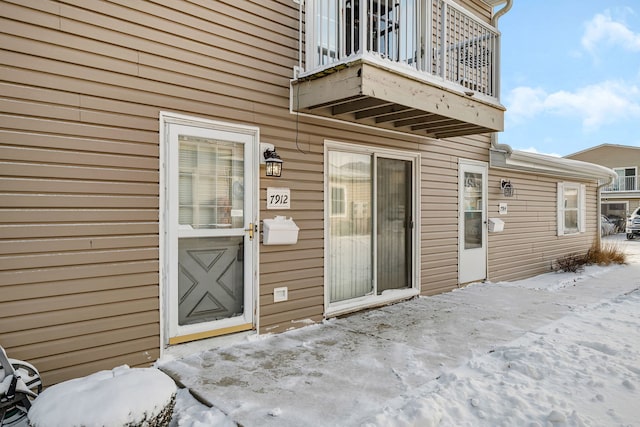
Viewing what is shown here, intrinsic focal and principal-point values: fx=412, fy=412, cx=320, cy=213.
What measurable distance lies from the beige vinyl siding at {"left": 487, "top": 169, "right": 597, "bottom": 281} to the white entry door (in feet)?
0.73

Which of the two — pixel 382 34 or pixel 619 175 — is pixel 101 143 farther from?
pixel 619 175

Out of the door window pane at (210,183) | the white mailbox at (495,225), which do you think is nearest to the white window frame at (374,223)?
the door window pane at (210,183)

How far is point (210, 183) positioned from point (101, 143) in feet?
2.94

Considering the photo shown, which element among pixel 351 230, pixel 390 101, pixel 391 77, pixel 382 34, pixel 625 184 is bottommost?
pixel 351 230

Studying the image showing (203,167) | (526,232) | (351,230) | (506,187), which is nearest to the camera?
(203,167)

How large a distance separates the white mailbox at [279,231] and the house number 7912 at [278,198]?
12 centimetres

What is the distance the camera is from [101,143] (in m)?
2.90

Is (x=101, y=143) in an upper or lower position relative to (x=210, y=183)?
upper

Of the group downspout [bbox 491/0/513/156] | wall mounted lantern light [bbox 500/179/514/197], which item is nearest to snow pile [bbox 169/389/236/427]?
downspout [bbox 491/0/513/156]

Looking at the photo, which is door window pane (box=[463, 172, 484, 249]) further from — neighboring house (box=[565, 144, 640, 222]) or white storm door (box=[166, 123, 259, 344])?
neighboring house (box=[565, 144, 640, 222])

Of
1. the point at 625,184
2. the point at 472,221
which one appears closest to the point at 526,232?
the point at 472,221

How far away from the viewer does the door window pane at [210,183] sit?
337cm

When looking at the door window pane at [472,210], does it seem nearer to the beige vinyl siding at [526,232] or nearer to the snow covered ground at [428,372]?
the beige vinyl siding at [526,232]

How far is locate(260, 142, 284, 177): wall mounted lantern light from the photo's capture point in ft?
12.3
